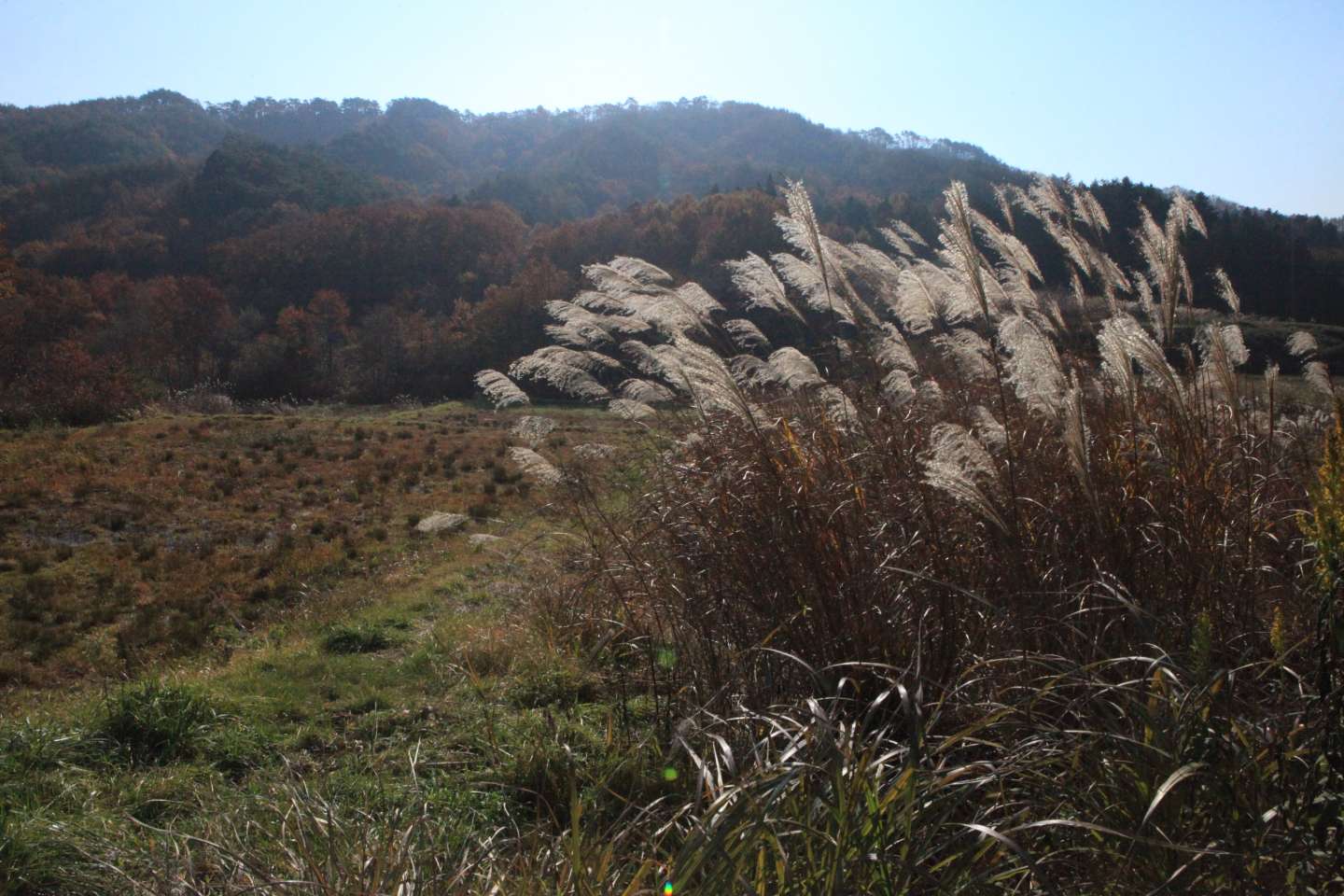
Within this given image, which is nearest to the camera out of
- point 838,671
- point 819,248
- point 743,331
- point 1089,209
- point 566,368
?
point 838,671

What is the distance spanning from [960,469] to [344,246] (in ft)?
165

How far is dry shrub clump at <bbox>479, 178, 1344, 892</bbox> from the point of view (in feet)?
5.93

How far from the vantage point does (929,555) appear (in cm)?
281

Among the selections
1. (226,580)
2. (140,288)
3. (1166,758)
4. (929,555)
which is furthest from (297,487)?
(140,288)

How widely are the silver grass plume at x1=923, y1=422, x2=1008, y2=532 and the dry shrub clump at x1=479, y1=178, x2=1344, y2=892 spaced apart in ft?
0.05

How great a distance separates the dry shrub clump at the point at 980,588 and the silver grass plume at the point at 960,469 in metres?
0.02

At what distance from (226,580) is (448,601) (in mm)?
2655

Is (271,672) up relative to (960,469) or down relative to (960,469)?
down

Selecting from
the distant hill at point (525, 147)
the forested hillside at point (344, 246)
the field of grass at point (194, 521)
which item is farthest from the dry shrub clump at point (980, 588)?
the distant hill at point (525, 147)

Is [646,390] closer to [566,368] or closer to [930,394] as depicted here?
[566,368]

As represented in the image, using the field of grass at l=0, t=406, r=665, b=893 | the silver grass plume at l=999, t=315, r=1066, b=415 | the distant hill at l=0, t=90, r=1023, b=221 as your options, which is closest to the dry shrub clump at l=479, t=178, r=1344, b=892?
the silver grass plume at l=999, t=315, r=1066, b=415

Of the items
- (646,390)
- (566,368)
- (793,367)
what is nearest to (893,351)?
(793,367)

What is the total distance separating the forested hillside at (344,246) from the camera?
19531mm

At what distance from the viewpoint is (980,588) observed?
2715 millimetres
